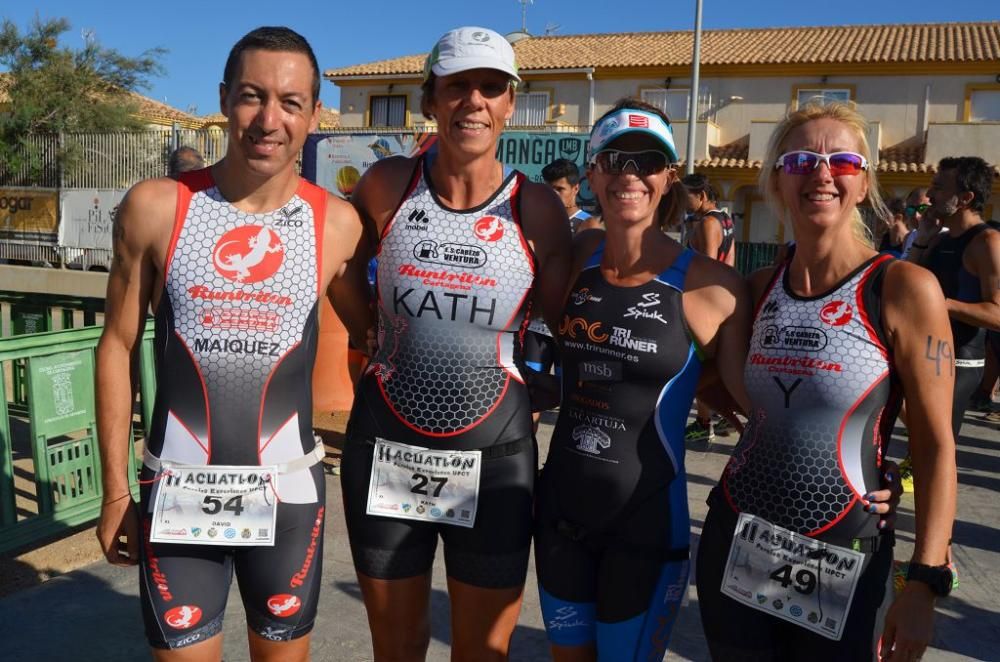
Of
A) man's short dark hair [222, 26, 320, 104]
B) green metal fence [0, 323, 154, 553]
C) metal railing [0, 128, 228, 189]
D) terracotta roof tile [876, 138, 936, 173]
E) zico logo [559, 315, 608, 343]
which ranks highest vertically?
terracotta roof tile [876, 138, 936, 173]

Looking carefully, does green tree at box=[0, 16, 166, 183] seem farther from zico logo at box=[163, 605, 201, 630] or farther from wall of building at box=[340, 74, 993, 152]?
zico logo at box=[163, 605, 201, 630]

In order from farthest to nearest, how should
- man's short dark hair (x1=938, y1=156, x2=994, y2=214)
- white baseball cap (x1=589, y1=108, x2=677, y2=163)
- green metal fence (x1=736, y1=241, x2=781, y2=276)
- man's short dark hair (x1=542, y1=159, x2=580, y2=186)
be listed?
green metal fence (x1=736, y1=241, x2=781, y2=276), man's short dark hair (x1=542, y1=159, x2=580, y2=186), man's short dark hair (x1=938, y1=156, x2=994, y2=214), white baseball cap (x1=589, y1=108, x2=677, y2=163)

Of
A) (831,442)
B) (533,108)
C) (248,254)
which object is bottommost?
(831,442)

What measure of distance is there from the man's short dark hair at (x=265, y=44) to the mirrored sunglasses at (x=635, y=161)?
2.97 ft

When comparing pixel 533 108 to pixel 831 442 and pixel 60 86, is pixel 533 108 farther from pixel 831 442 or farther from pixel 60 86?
pixel 831 442

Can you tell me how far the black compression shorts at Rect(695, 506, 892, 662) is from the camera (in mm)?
1981

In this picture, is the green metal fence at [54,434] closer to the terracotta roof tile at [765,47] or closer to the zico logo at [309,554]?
the zico logo at [309,554]

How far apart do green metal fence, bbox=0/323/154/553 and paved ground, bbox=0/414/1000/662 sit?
197mm

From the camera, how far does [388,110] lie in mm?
35219

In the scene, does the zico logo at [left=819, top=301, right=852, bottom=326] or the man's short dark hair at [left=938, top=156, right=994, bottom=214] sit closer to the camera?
the zico logo at [left=819, top=301, right=852, bottom=326]

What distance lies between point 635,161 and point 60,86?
98.6ft

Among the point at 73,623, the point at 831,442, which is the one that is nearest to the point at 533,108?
the point at 73,623

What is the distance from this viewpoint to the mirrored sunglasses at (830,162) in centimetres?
208

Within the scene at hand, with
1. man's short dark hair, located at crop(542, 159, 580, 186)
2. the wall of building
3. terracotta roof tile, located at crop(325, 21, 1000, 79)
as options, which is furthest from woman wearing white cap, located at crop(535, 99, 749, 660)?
terracotta roof tile, located at crop(325, 21, 1000, 79)
